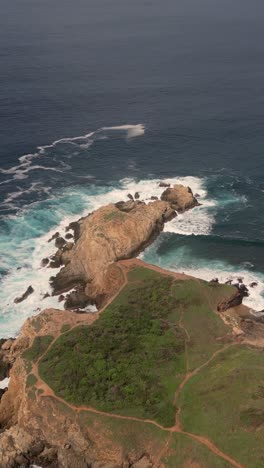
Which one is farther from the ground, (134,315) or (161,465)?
(134,315)

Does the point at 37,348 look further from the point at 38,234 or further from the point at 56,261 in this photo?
the point at 38,234

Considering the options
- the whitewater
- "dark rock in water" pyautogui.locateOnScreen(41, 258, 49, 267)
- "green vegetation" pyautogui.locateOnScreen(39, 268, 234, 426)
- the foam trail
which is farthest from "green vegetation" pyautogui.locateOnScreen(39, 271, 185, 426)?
the foam trail

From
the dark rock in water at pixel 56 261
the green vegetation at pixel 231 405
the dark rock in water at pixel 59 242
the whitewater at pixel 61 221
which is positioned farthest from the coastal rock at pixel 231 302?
the dark rock in water at pixel 59 242

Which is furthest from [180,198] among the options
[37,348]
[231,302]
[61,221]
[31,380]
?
[31,380]

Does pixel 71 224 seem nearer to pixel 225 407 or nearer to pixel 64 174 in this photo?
pixel 64 174

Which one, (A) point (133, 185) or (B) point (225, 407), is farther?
(A) point (133, 185)

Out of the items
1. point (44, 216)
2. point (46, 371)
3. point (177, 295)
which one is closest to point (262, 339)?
point (177, 295)
